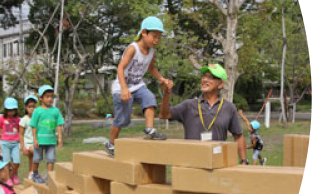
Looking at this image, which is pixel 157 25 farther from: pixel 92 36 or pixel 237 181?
pixel 92 36

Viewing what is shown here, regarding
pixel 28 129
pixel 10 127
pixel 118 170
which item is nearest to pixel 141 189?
pixel 118 170

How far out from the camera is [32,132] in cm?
665

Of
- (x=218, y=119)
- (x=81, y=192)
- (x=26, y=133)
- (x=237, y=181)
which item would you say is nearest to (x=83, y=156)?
(x=81, y=192)

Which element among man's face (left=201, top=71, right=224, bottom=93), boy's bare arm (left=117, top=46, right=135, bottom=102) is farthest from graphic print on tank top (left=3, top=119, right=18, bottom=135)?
man's face (left=201, top=71, right=224, bottom=93)

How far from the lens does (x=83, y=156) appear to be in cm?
409

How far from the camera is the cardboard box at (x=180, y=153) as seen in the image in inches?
120

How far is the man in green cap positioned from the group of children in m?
2.80

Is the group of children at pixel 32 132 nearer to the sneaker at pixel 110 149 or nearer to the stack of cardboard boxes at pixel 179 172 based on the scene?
the sneaker at pixel 110 149

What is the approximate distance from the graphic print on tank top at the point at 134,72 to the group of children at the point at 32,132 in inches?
95.6

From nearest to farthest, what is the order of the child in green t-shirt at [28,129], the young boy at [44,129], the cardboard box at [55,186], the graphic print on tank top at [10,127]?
the cardboard box at [55,186], the young boy at [44,129], the child in green t-shirt at [28,129], the graphic print on tank top at [10,127]

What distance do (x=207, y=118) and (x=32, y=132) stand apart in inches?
148

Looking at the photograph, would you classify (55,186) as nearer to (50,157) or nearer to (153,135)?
(153,135)

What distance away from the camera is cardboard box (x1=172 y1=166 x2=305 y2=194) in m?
2.77

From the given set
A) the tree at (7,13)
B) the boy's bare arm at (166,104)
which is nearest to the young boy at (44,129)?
the boy's bare arm at (166,104)
